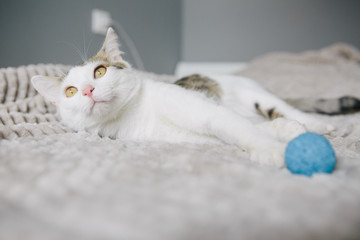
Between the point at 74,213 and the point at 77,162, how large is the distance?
21 cm

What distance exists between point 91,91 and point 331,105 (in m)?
1.12

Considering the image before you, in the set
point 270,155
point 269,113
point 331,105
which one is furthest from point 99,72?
point 331,105

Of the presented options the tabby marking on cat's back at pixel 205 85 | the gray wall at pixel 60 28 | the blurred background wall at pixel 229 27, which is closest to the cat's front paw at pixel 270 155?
the tabby marking on cat's back at pixel 205 85

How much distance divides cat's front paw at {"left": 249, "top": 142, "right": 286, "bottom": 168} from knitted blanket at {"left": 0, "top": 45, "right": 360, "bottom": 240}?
0.09ft

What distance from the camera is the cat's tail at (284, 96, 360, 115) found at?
A: 129 centimetres

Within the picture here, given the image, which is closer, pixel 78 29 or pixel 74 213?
pixel 74 213

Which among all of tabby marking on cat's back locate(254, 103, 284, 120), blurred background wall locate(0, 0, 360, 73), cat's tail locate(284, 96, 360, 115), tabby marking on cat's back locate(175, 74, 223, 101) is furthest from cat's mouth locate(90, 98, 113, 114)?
blurred background wall locate(0, 0, 360, 73)

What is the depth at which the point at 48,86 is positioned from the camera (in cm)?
102

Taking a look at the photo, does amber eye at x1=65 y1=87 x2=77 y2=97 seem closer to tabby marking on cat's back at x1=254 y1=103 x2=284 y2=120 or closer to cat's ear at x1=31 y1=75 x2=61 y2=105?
cat's ear at x1=31 y1=75 x2=61 y2=105

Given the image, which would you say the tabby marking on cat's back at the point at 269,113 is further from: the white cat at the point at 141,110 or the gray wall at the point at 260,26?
the gray wall at the point at 260,26

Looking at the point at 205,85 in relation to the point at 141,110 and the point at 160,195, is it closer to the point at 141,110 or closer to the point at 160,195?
the point at 141,110

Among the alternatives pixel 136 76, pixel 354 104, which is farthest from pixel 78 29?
pixel 354 104

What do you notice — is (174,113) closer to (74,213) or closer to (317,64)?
(74,213)

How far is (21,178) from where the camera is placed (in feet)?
1.54
